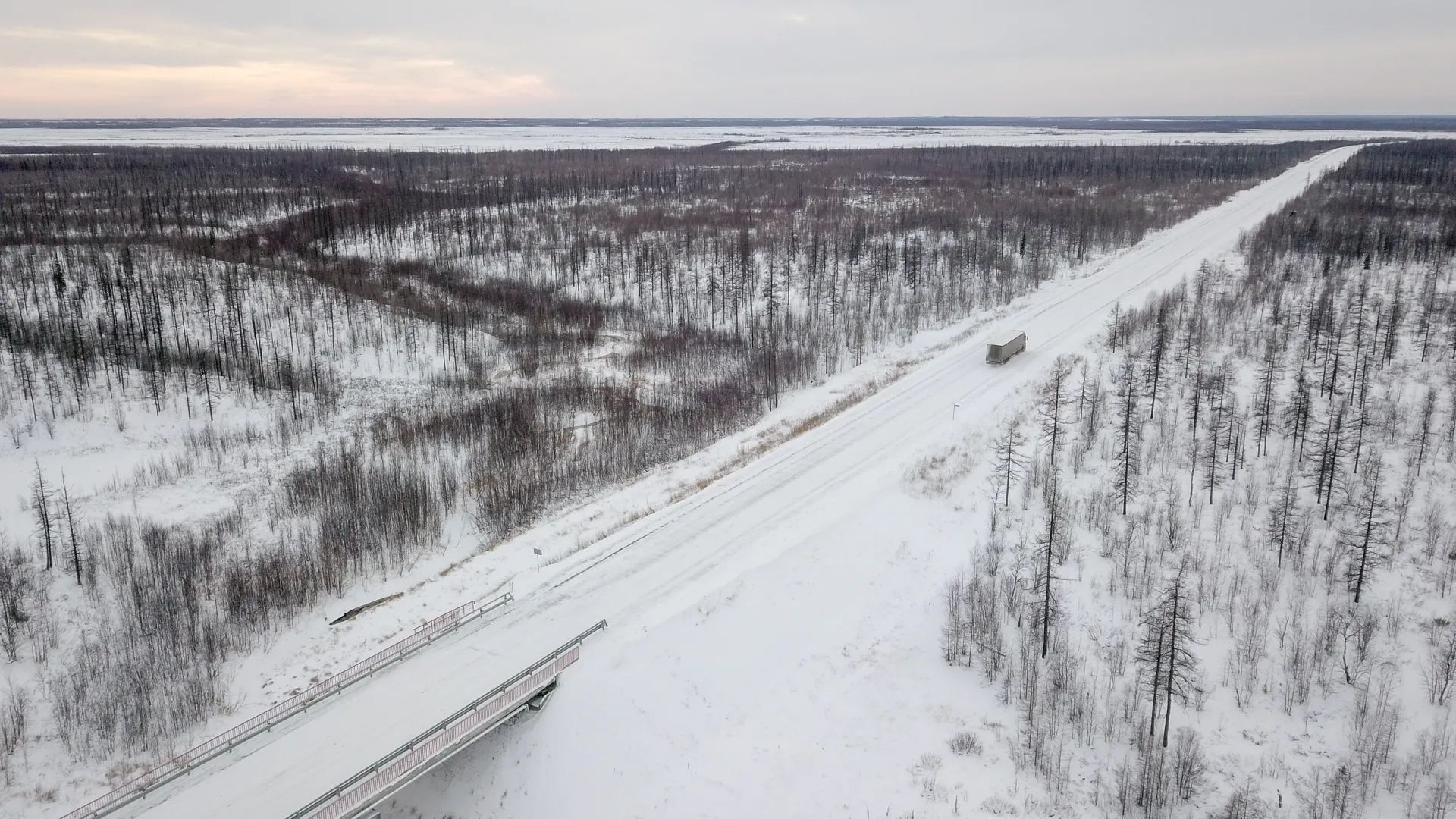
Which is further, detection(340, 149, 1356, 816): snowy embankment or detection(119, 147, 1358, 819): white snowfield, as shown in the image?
detection(340, 149, 1356, 816): snowy embankment

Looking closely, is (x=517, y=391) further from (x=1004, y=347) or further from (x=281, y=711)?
(x=281, y=711)

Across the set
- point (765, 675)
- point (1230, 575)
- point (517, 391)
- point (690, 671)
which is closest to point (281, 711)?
point (690, 671)

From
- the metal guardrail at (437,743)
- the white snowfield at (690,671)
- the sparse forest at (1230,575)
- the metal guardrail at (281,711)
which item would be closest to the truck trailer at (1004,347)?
the sparse forest at (1230,575)

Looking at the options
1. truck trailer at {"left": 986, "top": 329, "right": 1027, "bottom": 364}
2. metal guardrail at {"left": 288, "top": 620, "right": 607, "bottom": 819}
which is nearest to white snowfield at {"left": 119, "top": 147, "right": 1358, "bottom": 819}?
metal guardrail at {"left": 288, "top": 620, "right": 607, "bottom": 819}

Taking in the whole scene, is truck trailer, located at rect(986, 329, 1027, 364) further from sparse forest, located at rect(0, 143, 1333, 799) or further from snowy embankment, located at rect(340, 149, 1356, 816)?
snowy embankment, located at rect(340, 149, 1356, 816)

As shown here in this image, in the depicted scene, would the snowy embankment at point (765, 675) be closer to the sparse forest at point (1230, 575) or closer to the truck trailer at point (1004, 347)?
the sparse forest at point (1230, 575)

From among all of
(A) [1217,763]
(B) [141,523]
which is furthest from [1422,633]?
(B) [141,523]
